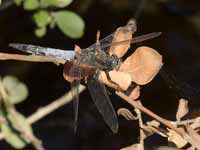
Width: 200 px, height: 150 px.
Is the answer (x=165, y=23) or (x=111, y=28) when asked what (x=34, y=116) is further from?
(x=165, y=23)

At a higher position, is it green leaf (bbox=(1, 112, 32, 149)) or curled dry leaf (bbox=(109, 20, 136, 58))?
green leaf (bbox=(1, 112, 32, 149))

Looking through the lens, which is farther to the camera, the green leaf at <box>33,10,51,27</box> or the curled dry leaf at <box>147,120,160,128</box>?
the green leaf at <box>33,10,51,27</box>

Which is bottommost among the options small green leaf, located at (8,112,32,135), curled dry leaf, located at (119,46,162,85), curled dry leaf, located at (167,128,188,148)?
curled dry leaf, located at (167,128,188,148)

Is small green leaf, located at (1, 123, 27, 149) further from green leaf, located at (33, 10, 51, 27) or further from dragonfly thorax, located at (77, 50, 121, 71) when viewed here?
dragonfly thorax, located at (77, 50, 121, 71)

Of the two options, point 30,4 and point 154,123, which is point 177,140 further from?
point 30,4

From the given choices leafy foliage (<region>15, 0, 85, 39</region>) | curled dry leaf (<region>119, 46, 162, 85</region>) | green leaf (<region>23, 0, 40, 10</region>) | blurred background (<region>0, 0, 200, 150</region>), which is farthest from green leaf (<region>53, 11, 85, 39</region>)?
curled dry leaf (<region>119, 46, 162, 85</region>)

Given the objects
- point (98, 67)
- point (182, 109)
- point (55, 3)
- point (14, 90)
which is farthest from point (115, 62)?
point (14, 90)

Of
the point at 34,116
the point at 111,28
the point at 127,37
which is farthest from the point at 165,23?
the point at 127,37
